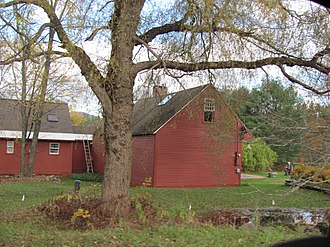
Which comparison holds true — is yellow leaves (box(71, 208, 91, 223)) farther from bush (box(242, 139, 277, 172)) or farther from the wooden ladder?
bush (box(242, 139, 277, 172))

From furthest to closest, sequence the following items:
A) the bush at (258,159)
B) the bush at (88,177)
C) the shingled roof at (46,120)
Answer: the bush at (258,159) < the shingled roof at (46,120) < the bush at (88,177)

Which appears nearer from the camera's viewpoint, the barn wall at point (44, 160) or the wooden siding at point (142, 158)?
the wooden siding at point (142, 158)

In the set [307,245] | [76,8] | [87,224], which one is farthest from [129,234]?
[307,245]

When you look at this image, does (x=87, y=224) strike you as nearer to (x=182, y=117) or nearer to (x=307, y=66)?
(x=307, y=66)

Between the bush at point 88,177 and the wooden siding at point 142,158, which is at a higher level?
the wooden siding at point 142,158

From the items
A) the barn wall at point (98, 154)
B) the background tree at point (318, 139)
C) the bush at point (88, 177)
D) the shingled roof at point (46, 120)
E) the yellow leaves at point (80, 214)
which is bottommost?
the bush at point (88, 177)

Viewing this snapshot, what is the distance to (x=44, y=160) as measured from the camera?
30078mm

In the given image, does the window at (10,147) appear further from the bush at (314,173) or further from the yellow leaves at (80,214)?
the yellow leaves at (80,214)

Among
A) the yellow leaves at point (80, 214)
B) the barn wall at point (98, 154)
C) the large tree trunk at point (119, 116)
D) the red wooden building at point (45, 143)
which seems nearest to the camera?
the yellow leaves at point (80, 214)

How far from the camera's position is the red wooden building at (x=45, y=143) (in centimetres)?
2920

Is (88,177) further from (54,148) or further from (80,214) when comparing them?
(80,214)

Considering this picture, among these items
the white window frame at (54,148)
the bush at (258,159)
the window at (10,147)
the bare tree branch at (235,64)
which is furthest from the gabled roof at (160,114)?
the bush at (258,159)

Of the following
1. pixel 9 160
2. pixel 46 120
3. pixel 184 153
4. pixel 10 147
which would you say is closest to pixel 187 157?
pixel 184 153

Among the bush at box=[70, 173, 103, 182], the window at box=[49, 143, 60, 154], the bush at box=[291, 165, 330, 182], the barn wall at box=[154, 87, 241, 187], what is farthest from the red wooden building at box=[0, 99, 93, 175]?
the bush at box=[291, 165, 330, 182]
